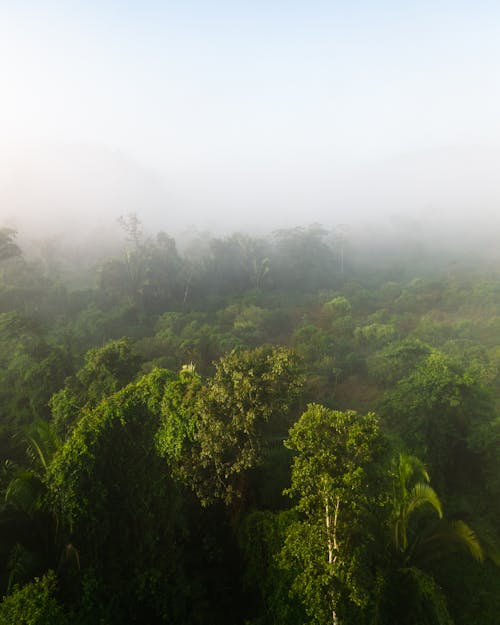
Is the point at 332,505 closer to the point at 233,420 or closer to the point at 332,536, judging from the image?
the point at 332,536

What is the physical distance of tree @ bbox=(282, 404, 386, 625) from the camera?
8.72 m

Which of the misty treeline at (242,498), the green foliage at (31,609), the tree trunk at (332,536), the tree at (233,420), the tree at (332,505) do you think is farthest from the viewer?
the tree at (233,420)

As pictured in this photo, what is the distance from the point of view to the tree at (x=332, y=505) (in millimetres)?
8719

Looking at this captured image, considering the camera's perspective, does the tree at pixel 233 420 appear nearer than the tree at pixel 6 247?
Yes

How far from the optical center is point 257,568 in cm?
1141

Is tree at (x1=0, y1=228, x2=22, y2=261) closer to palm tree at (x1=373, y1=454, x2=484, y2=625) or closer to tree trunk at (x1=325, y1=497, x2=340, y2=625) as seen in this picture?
tree trunk at (x1=325, y1=497, x2=340, y2=625)

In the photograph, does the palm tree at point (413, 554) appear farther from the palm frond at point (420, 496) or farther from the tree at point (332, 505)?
the tree at point (332, 505)

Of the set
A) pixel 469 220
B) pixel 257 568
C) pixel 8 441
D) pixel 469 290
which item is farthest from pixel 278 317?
pixel 469 220

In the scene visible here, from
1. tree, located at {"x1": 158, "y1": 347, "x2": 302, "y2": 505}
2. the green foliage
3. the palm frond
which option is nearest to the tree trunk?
the palm frond

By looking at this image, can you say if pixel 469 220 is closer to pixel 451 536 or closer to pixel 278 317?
pixel 278 317

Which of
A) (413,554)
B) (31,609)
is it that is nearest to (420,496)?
(413,554)

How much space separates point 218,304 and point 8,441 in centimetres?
3116

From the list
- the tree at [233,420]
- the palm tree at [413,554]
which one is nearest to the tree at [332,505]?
the palm tree at [413,554]

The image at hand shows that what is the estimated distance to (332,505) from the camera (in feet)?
30.2
